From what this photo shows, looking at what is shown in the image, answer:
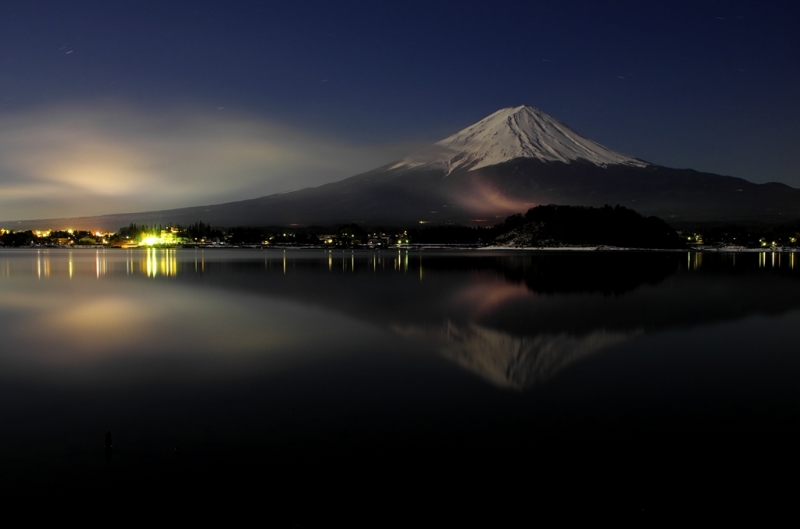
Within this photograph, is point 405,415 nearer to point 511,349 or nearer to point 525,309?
point 511,349

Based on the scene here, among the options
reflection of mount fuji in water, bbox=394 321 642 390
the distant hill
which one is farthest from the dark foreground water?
the distant hill

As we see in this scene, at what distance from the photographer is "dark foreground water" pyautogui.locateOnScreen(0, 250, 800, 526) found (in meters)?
4.30

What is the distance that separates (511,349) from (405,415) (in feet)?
13.7

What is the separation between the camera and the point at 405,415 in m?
6.11

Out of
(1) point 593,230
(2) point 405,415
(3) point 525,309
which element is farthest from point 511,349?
(1) point 593,230

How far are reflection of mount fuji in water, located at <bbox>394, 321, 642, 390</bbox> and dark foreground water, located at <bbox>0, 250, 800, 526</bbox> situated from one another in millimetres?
62

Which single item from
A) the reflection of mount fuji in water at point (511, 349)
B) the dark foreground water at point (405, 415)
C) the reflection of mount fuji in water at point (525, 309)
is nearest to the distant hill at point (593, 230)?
the reflection of mount fuji in water at point (525, 309)

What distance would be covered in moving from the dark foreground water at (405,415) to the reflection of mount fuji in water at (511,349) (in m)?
0.06

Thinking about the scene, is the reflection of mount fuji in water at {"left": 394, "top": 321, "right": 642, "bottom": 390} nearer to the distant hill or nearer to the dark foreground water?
the dark foreground water

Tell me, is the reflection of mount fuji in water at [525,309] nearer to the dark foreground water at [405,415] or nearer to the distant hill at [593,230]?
the dark foreground water at [405,415]

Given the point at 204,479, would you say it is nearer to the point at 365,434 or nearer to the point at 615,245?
the point at 365,434

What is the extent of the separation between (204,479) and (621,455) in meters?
3.41

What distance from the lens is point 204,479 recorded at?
14.8 ft

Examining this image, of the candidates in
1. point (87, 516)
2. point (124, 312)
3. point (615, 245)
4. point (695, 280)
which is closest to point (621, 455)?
point (87, 516)
